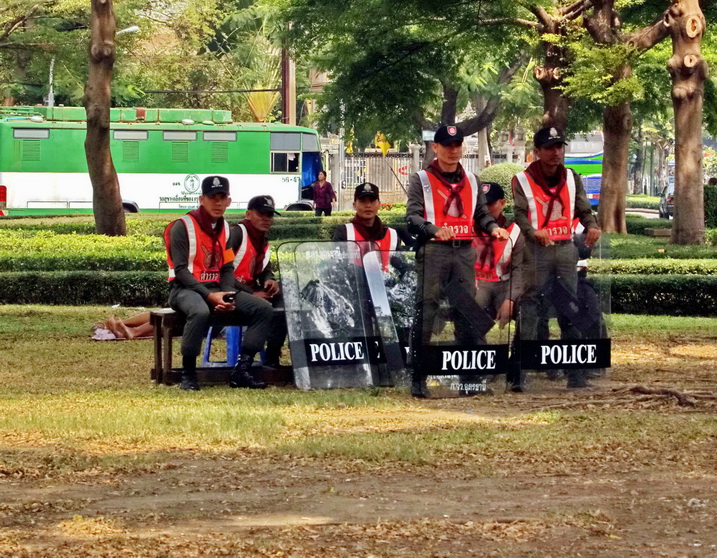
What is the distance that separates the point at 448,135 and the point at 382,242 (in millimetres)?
1073

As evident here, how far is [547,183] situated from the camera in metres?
10.2

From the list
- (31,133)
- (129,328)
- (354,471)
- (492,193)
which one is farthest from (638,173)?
(354,471)

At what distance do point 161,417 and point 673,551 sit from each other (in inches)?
153

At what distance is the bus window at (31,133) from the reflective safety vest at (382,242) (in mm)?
34695

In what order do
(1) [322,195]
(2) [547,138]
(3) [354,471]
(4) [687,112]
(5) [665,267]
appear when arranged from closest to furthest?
(3) [354,471]
(2) [547,138]
(5) [665,267]
(4) [687,112]
(1) [322,195]

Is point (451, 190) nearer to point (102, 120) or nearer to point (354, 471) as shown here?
point (354, 471)

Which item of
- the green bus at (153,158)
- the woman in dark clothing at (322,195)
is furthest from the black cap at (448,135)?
the green bus at (153,158)

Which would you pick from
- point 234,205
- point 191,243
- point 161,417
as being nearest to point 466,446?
point 161,417

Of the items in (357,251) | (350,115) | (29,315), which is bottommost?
(29,315)

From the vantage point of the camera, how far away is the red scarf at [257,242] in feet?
36.1

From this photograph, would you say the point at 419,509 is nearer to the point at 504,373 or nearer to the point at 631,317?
the point at 504,373

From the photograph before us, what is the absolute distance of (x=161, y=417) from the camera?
8.44m

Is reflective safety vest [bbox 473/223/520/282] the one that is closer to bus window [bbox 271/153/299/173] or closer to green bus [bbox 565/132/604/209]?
bus window [bbox 271/153/299/173]

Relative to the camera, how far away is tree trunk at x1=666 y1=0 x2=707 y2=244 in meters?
22.8
